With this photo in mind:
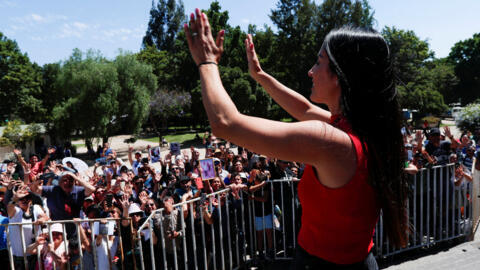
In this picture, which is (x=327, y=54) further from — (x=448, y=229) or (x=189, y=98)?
(x=189, y=98)

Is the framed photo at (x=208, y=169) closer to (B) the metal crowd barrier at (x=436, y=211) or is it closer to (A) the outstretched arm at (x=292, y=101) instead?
(B) the metal crowd barrier at (x=436, y=211)

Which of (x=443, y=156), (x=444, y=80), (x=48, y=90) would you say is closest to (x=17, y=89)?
(x=48, y=90)

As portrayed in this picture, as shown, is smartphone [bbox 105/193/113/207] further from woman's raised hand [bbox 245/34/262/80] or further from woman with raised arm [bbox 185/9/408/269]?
woman with raised arm [bbox 185/9/408/269]

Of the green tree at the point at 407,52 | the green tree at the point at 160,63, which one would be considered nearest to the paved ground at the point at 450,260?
the green tree at the point at 407,52

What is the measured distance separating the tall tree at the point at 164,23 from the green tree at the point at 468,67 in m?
49.4

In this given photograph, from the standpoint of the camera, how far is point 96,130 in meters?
26.8

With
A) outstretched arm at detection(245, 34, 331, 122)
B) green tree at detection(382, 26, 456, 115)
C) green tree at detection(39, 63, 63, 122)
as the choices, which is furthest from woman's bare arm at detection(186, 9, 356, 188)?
green tree at detection(39, 63, 63, 122)

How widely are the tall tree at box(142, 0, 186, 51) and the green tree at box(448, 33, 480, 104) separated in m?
49.4

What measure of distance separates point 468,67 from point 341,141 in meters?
73.0

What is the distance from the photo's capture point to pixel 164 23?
64125 mm

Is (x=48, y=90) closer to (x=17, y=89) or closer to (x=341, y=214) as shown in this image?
(x=17, y=89)

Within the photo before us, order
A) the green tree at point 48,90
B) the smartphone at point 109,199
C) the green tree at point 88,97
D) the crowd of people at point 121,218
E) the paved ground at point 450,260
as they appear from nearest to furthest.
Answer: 1. the crowd of people at point 121,218
2. the paved ground at point 450,260
3. the smartphone at point 109,199
4. the green tree at point 88,97
5. the green tree at point 48,90

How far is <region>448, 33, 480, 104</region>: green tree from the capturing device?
197 feet

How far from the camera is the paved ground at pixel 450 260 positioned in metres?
5.36
